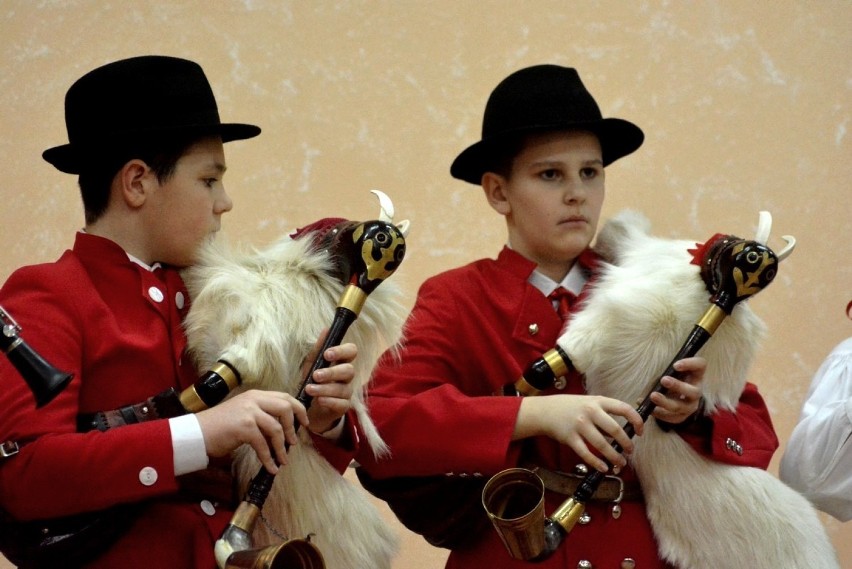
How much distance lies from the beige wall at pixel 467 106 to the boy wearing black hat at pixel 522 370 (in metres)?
0.70

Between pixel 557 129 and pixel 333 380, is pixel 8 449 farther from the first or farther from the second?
pixel 557 129

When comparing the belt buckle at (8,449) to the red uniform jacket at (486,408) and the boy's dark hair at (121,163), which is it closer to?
the boy's dark hair at (121,163)

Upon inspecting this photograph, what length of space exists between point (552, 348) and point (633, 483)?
249mm

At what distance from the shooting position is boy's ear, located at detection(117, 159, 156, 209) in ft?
5.78

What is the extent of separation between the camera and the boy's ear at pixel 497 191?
2.15m

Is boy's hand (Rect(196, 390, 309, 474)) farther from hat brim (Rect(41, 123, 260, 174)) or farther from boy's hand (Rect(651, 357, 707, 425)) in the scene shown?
boy's hand (Rect(651, 357, 707, 425))

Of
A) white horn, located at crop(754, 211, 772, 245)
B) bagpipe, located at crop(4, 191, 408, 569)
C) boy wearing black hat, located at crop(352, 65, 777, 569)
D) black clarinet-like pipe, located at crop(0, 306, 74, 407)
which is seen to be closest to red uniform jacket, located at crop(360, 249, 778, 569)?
boy wearing black hat, located at crop(352, 65, 777, 569)

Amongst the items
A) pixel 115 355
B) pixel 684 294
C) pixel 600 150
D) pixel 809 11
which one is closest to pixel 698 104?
pixel 809 11

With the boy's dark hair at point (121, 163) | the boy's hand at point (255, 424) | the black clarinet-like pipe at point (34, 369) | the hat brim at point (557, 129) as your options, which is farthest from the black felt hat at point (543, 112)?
the black clarinet-like pipe at point (34, 369)

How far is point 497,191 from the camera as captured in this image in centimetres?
217

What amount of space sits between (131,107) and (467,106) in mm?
1310

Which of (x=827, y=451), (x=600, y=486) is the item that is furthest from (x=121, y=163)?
(x=827, y=451)

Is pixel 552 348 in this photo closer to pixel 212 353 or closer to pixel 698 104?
pixel 212 353

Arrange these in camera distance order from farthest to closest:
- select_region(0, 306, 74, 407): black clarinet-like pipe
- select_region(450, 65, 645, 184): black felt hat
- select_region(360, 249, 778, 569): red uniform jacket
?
1. select_region(450, 65, 645, 184): black felt hat
2. select_region(360, 249, 778, 569): red uniform jacket
3. select_region(0, 306, 74, 407): black clarinet-like pipe
